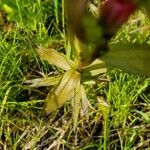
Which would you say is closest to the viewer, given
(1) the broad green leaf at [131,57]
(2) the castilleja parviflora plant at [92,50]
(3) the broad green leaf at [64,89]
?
(2) the castilleja parviflora plant at [92,50]

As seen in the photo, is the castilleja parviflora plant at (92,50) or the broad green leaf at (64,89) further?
the broad green leaf at (64,89)

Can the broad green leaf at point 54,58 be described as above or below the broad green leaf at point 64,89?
above

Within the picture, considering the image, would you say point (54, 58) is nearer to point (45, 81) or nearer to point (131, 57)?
point (45, 81)

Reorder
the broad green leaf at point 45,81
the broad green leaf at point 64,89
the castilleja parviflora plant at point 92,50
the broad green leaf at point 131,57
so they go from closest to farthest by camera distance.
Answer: the castilleja parviflora plant at point 92,50 → the broad green leaf at point 131,57 → the broad green leaf at point 64,89 → the broad green leaf at point 45,81

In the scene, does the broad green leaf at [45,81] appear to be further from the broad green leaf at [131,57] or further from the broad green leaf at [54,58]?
Answer: the broad green leaf at [131,57]

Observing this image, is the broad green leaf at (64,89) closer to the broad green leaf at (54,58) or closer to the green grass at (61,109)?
the broad green leaf at (54,58)

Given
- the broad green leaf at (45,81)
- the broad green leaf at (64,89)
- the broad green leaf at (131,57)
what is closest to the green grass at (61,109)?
the broad green leaf at (45,81)

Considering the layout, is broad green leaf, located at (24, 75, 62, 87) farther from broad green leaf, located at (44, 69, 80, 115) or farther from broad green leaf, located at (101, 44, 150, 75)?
broad green leaf, located at (101, 44, 150, 75)
